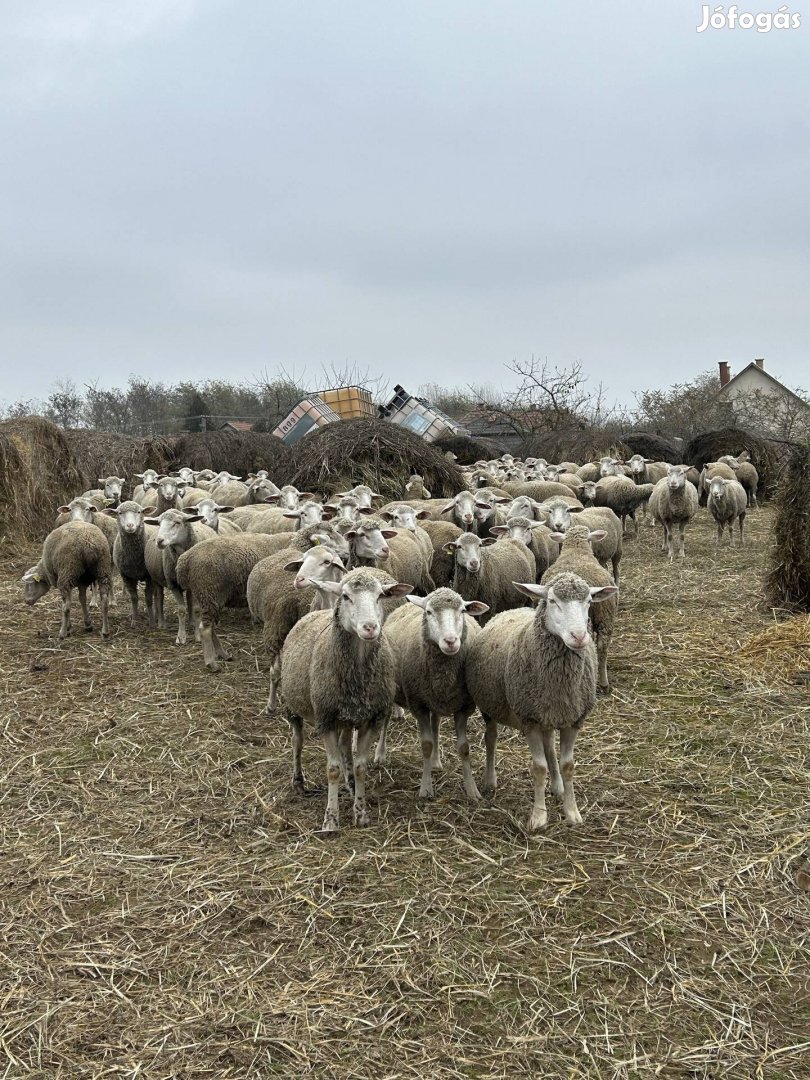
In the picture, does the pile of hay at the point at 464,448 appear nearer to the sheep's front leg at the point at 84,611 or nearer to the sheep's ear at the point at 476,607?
the sheep's front leg at the point at 84,611

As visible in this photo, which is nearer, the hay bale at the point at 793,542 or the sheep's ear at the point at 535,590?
the sheep's ear at the point at 535,590

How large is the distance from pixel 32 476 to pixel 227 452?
721cm

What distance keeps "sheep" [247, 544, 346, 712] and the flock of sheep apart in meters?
0.02

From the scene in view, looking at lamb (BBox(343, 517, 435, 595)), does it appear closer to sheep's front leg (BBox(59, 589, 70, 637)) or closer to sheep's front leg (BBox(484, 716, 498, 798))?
sheep's front leg (BBox(484, 716, 498, 798))

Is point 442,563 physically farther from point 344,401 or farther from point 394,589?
point 344,401

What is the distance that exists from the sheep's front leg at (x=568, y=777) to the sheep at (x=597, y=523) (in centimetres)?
544

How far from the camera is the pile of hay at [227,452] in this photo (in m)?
24.1

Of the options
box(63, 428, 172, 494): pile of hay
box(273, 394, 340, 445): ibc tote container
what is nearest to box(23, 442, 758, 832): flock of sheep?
box(63, 428, 172, 494): pile of hay

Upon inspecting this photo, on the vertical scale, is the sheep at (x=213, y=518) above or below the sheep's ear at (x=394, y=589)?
above

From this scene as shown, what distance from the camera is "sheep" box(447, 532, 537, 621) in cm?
828

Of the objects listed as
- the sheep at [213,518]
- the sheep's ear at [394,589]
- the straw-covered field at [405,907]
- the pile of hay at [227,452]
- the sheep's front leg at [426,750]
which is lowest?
the straw-covered field at [405,907]

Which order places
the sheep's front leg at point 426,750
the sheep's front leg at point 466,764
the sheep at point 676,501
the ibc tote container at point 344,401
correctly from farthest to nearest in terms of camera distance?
the ibc tote container at point 344,401 → the sheep at point 676,501 → the sheep's front leg at point 426,750 → the sheep's front leg at point 466,764

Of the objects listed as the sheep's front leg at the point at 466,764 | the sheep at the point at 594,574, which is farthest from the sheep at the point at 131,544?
the sheep's front leg at the point at 466,764

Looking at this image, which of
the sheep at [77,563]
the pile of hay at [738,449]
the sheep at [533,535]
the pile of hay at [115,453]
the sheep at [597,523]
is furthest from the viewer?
the pile of hay at [738,449]
